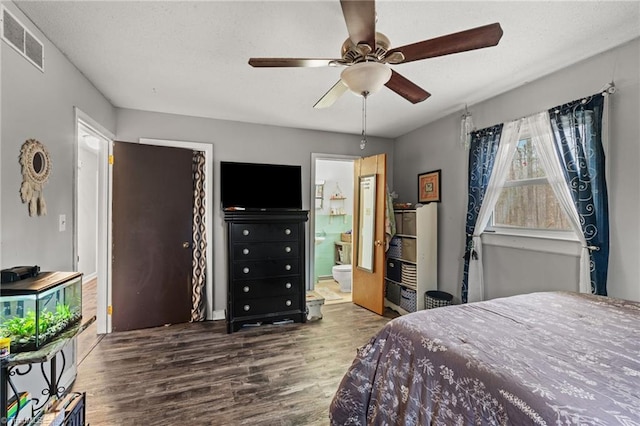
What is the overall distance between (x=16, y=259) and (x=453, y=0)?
9.14 feet

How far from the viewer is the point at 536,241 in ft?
8.05

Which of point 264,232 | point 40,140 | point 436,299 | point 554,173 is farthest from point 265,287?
point 554,173

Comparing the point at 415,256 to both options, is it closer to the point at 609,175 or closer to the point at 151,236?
the point at 609,175

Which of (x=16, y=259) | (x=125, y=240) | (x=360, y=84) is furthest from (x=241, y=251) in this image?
(x=360, y=84)

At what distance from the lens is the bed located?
2.79ft

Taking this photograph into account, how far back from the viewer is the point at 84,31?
1.83 meters

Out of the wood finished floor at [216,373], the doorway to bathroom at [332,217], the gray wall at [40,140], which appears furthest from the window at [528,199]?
the gray wall at [40,140]

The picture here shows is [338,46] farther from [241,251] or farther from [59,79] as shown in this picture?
[241,251]

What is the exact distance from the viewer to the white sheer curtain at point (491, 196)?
2639 millimetres

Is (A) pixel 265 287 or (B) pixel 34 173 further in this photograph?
(A) pixel 265 287

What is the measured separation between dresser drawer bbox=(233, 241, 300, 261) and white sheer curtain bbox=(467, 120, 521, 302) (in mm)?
1889

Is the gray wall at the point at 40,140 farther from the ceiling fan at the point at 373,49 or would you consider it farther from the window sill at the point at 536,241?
the window sill at the point at 536,241

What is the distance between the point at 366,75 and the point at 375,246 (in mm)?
2515

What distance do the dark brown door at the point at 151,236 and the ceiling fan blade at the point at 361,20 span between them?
2.61 m
